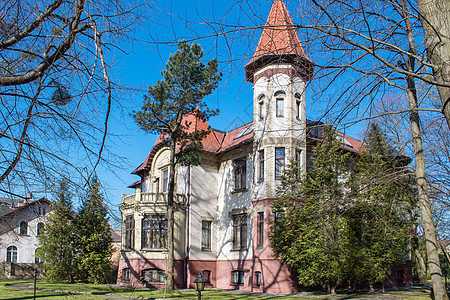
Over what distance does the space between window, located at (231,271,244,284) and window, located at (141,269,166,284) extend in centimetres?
456

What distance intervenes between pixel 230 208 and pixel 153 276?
665 cm

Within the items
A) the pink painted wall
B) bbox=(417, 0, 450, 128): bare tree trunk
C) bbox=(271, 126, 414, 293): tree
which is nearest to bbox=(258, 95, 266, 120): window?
bbox=(271, 126, 414, 293): tree

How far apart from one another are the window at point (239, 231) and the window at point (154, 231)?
4730 mm

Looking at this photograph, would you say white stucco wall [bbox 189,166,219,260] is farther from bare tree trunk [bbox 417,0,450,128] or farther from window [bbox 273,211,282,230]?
bare tree trunk [bbox 417,0,450,128]

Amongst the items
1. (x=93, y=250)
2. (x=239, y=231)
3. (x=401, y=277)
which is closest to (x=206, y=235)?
(x=239, y=231)

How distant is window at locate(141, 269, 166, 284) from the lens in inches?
1053

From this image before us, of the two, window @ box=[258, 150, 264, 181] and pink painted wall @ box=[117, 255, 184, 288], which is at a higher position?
window @ box=[258, 150, 264, 181]

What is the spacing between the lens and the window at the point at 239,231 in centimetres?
2571

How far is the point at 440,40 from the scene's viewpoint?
521 centimetres

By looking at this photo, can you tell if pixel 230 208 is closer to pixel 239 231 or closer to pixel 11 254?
pixel 239 231

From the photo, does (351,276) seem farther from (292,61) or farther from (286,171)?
(292,61)

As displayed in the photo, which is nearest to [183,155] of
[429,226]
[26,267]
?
[429,226]

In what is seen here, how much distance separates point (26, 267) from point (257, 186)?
29.6 meters

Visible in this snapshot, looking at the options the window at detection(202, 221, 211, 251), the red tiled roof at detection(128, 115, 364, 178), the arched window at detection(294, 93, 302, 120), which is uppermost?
the arched window at detection(294, 93, 302, 120)
